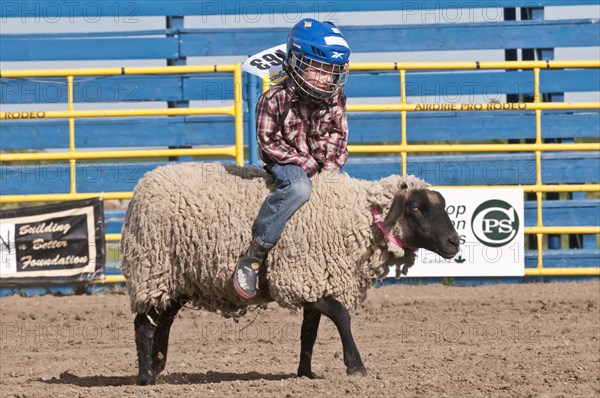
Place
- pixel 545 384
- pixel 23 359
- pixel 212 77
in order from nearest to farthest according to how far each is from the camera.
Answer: pixel 545 384 < pixel 23 359 < pixel 212 77

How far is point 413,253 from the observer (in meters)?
5.59

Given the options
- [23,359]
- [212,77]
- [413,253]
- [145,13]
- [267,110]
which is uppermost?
[145,13]

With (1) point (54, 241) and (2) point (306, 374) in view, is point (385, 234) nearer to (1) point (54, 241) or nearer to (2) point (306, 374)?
(2) point (306, 374)

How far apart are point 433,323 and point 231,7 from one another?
18.6ft

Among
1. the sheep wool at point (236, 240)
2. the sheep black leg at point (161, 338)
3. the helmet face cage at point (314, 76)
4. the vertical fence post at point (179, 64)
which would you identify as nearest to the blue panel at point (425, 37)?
the vertical fence post at point (179, 64)

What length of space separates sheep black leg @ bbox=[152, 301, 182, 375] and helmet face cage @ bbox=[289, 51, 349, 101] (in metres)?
1.54

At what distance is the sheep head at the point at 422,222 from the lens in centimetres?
543

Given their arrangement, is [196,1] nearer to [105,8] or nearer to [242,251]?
[105,8]

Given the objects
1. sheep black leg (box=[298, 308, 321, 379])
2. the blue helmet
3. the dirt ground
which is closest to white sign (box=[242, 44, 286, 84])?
the dirt ground

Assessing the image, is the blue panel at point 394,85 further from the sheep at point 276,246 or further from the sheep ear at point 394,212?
the sheep ear at point 394,212

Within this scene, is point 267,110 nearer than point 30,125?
Yes

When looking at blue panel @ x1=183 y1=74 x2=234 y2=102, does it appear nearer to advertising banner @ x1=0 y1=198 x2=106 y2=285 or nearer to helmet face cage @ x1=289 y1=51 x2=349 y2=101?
advertising banner @ x1=0 y1=198 x2=106 y2=285

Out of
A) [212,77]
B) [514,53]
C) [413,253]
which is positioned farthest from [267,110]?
[514,53]

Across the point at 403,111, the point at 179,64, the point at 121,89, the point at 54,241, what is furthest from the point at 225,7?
the point at 54,241
